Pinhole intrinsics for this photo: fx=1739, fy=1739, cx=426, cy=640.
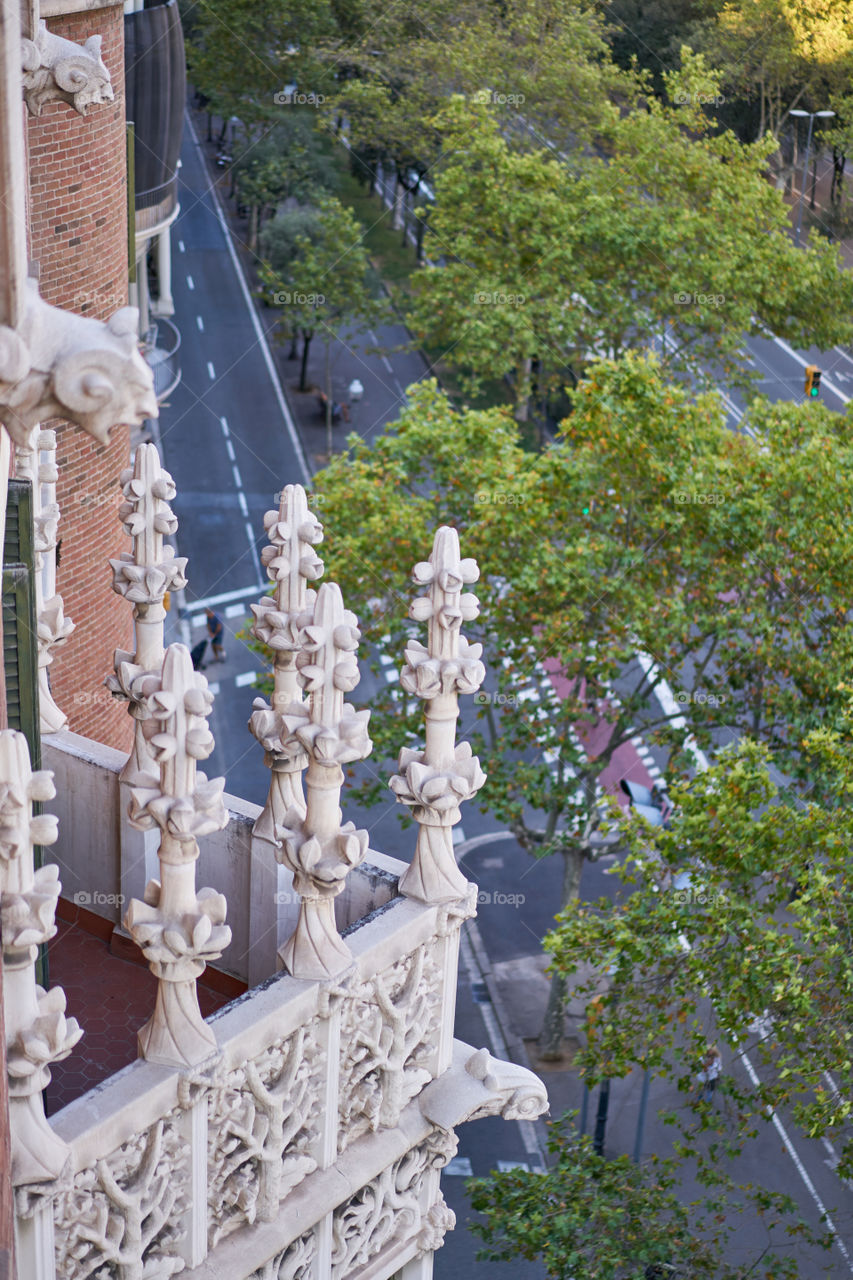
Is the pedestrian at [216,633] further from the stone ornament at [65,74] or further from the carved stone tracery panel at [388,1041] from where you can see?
the carved stone tracery panel at [388,1041]

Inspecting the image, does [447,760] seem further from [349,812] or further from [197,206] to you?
[197,206]

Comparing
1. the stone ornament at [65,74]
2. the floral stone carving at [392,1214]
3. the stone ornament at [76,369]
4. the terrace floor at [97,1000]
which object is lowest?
the floral stone carving at [392,1214]

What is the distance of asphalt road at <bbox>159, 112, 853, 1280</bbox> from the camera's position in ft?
109

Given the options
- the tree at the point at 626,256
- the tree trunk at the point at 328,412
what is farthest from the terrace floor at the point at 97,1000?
the tree trunk at the point at 328,412

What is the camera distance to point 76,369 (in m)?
6.83

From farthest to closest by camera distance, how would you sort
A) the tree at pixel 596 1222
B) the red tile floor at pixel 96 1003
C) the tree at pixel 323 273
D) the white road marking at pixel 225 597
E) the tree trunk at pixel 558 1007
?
the tree at pixel 323 273, the white road marking at pixel 225 597, the tree trunk at pixel 558 1007, the tree at pixel 596 1222, the red tile floor at pixel 96 1003

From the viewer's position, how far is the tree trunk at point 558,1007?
34812 millimetres

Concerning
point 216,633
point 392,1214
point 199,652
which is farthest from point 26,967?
point 216,633

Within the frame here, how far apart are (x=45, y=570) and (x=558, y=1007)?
2106 cm

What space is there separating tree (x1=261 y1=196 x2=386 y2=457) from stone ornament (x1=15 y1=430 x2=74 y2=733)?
41.0m

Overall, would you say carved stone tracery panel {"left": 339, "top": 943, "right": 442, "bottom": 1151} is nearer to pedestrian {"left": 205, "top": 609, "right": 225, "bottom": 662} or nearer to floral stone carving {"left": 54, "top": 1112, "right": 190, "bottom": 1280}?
floral stone carving {"left": 54, "top": 1112, "right": 190, "bottom": 1280}

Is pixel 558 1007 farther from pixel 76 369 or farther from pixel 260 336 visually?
pixel 260 336

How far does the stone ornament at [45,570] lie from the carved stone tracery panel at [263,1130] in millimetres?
3736

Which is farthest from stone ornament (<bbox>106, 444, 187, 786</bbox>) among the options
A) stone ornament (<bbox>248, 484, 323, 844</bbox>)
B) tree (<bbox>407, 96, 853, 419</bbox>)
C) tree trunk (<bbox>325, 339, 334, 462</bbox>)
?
tree trunk (<bbox>325, 339, 334, 462</bbox>)
